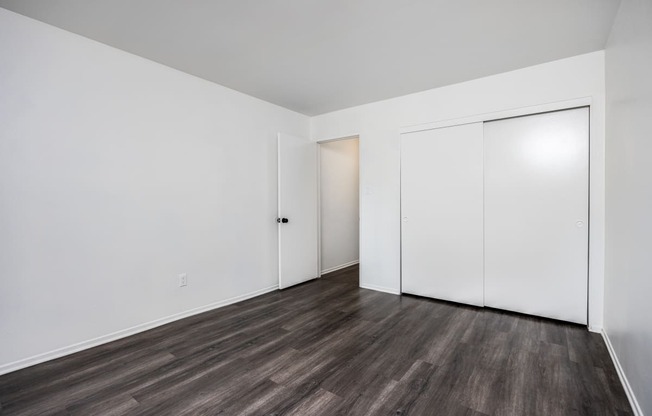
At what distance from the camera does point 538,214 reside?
287 cm

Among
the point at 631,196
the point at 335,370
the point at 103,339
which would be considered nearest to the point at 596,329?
the point at 631,196

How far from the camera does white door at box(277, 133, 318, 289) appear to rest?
3.92 m

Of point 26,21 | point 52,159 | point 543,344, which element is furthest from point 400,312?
point 26,21

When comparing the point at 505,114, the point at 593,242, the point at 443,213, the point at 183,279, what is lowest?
the point at 183,279

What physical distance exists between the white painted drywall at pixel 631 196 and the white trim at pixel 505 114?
315 mm

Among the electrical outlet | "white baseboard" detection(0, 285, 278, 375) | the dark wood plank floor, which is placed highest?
the electrical outlet

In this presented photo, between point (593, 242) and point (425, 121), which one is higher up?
point (425, 121)

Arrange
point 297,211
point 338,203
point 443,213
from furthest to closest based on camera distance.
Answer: point 338,203
point 297,211
point 443,213

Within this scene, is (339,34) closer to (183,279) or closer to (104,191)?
(104,191)

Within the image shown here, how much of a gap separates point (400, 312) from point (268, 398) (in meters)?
1.76

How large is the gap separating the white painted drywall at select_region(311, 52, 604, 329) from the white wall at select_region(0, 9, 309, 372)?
1.58 metres

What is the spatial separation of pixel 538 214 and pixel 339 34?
245 cm

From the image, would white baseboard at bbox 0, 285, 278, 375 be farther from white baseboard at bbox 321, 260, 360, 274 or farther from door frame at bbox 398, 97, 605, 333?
door frame at bbox 398, 97, 605, 333

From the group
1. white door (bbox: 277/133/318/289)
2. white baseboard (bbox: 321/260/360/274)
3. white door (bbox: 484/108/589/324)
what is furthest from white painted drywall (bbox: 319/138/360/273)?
white door (bbox: 484/108/589/324)
